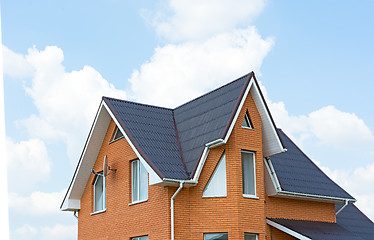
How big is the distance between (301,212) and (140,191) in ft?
21.3

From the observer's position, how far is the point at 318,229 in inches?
805

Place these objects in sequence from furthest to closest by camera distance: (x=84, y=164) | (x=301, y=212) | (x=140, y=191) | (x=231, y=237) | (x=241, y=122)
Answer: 1. (x=84, y=164)
2. (x=301, y=212)
3. (x=140, y=191)
4. (x=241, y=122)
5. (x=231, y=237)

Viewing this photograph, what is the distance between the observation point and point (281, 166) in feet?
72.3

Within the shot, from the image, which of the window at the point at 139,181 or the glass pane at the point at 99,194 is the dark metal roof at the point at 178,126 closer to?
the window at the point at 139,181

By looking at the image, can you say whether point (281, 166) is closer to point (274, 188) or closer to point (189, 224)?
point (274, 188)

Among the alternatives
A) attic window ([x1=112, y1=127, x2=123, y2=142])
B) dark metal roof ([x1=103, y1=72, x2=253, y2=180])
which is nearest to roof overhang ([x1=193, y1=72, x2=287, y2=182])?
dark metal roof ([x1=103, y1=72, x2=253, y2=180])

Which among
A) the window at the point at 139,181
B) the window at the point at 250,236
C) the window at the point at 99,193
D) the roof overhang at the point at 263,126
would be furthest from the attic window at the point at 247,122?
the window at the point at 99,193

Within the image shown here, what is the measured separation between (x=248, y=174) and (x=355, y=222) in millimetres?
8469

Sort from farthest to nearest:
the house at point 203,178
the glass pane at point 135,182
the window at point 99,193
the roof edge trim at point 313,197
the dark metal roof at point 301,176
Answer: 1. the window at point 99,193
2. the dark metal roof at point 301,176
3. the roof edge trim at point 313,197
4. the glass pane at point 135,182
5. the house at point 203,178

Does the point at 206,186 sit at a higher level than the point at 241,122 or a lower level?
lower

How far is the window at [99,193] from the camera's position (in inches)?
877

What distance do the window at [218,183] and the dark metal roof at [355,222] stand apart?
25.6 ft

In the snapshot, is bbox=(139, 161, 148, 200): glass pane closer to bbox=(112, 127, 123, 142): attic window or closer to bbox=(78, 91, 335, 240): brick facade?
bbox=(78, 91, 335, 240): brick facade

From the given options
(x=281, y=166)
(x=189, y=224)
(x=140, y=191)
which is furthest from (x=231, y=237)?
(x=281, y=166)
